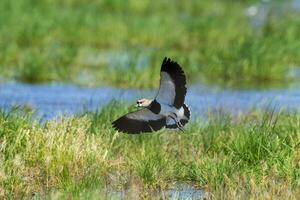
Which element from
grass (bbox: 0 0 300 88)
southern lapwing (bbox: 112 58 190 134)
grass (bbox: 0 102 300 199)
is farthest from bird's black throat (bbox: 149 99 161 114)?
grass (bbox: 0 0 300 88)

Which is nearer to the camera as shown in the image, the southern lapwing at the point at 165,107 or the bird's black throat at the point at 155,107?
the southern lapwing at the point at 165,107

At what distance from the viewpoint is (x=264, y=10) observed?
79.8ft

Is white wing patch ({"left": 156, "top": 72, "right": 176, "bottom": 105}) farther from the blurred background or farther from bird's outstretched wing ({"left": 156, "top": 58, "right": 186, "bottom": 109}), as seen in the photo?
the blurred background

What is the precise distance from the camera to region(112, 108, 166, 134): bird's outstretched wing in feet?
27.2

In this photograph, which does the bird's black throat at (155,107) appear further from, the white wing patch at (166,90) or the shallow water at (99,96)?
the shallow water at (99,96)

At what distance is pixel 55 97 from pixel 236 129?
554 centimetres

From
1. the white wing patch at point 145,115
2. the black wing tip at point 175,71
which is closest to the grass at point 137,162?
the white wing patch at point 145,115

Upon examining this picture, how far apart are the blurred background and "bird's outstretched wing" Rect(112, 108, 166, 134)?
4834mm

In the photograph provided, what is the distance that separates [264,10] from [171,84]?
16.6m

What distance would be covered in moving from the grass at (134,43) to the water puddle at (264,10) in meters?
0.21

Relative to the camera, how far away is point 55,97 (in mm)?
15117

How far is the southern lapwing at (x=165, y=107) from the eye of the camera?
26.2 ft

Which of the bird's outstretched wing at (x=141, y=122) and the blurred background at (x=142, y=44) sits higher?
the blurred background at (x=142, y=44)

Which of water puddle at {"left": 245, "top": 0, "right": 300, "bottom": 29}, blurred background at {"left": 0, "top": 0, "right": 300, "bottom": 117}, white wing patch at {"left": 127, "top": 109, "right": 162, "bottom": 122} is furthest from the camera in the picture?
water puddle at {"left": 245, "top": 0, "right": 300, "bottom": 29}
